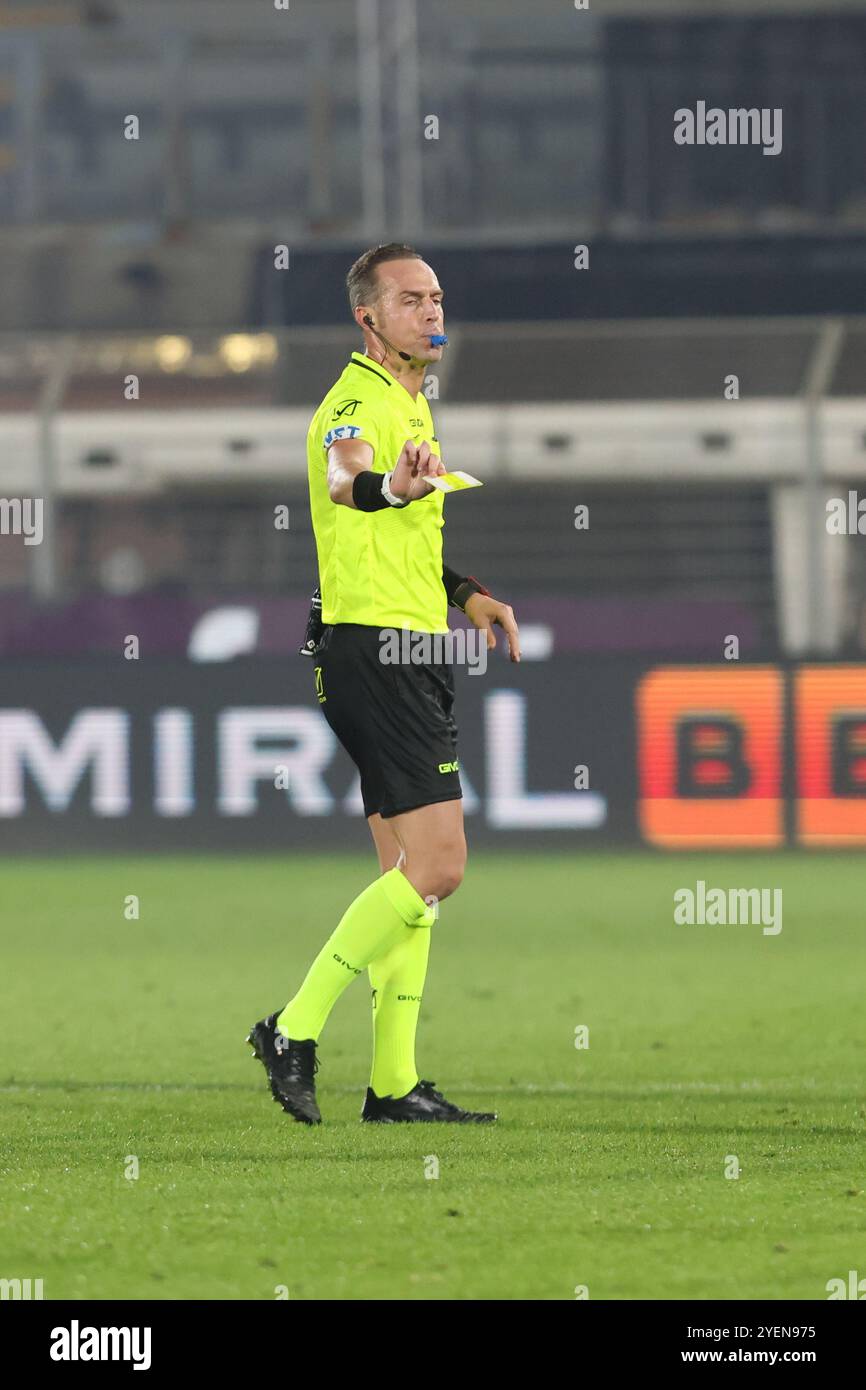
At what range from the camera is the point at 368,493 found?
16.3ft

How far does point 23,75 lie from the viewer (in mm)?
22734

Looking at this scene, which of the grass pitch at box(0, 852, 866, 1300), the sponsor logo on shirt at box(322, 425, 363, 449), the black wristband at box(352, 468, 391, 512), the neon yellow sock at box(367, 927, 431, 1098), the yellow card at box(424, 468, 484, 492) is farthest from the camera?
the neon yellow sock at box(367, 927, 431, 1098)

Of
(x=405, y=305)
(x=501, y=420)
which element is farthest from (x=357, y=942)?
(x=501, y=420)

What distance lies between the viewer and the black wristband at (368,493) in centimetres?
496

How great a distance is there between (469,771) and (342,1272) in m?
9.84

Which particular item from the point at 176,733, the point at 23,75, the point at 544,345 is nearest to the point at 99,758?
the point at 176,733

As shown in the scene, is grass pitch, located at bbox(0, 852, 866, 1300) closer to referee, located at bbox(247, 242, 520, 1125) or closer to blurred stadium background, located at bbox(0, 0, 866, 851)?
referee, located at bbox(247, 242, 520, 1125)

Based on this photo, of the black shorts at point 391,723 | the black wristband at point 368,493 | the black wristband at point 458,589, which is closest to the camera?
the black wristband at point 368,493

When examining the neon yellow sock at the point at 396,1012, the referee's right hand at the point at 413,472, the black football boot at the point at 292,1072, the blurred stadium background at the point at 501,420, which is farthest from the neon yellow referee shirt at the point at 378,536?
the blurred stadium background at the point at 501,420

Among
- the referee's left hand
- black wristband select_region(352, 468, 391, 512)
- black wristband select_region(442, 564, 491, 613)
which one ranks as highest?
black wristband select_region(352, 468, 391, 512)

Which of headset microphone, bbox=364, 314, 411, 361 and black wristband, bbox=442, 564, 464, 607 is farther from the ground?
headset microphone, bbox=364, 314, 411, 361

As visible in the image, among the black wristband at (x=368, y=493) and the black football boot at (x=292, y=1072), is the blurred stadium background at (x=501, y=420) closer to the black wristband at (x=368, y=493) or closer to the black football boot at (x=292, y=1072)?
the black football boot at (x=292, y=1072)

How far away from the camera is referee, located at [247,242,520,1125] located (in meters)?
5.34

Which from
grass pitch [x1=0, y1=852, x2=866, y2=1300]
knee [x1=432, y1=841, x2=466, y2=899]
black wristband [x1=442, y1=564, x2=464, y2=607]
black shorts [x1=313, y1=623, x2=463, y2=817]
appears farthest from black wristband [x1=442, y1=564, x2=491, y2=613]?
grass pitch [x1=0, y1=852, x2=866, y2=1300]
